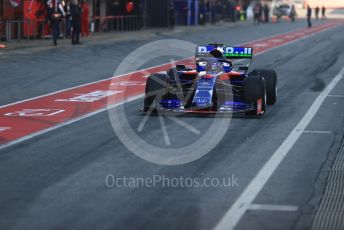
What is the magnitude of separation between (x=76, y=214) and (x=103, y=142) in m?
4.34

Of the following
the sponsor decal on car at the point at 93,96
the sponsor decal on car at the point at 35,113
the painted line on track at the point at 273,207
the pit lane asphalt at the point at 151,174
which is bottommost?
the sponsor decal on car at the point at 93,96

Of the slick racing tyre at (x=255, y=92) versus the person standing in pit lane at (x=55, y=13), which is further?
the person standing in pit lane at (x=55, y=13)

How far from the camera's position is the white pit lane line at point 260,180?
8.54 meters

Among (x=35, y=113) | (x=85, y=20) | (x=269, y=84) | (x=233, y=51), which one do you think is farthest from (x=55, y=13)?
(x=269, y=84)

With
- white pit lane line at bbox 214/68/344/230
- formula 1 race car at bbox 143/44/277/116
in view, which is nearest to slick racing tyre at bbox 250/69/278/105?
Answer: formula 1 race car at bbox 143/44/277/116

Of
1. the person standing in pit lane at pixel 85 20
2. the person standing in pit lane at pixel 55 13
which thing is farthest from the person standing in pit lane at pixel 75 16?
the person standing in pit lane at pixel 85 20

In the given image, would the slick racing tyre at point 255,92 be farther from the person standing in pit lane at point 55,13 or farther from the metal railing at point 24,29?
the metal railing at point 24,29

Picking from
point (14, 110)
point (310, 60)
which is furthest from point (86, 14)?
point (14, 110)

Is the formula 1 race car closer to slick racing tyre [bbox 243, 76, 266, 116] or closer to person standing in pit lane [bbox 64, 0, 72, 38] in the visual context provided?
slick racing tyre [bbox 243, 76, 266, 116]

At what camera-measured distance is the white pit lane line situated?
336 inches

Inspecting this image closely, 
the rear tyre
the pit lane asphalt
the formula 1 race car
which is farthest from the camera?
the rear tyre

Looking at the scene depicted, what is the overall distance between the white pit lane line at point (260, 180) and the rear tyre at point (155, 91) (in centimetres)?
252

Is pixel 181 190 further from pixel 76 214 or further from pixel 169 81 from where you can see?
pixel 169 81

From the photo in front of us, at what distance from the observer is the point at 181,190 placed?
9.94 m
